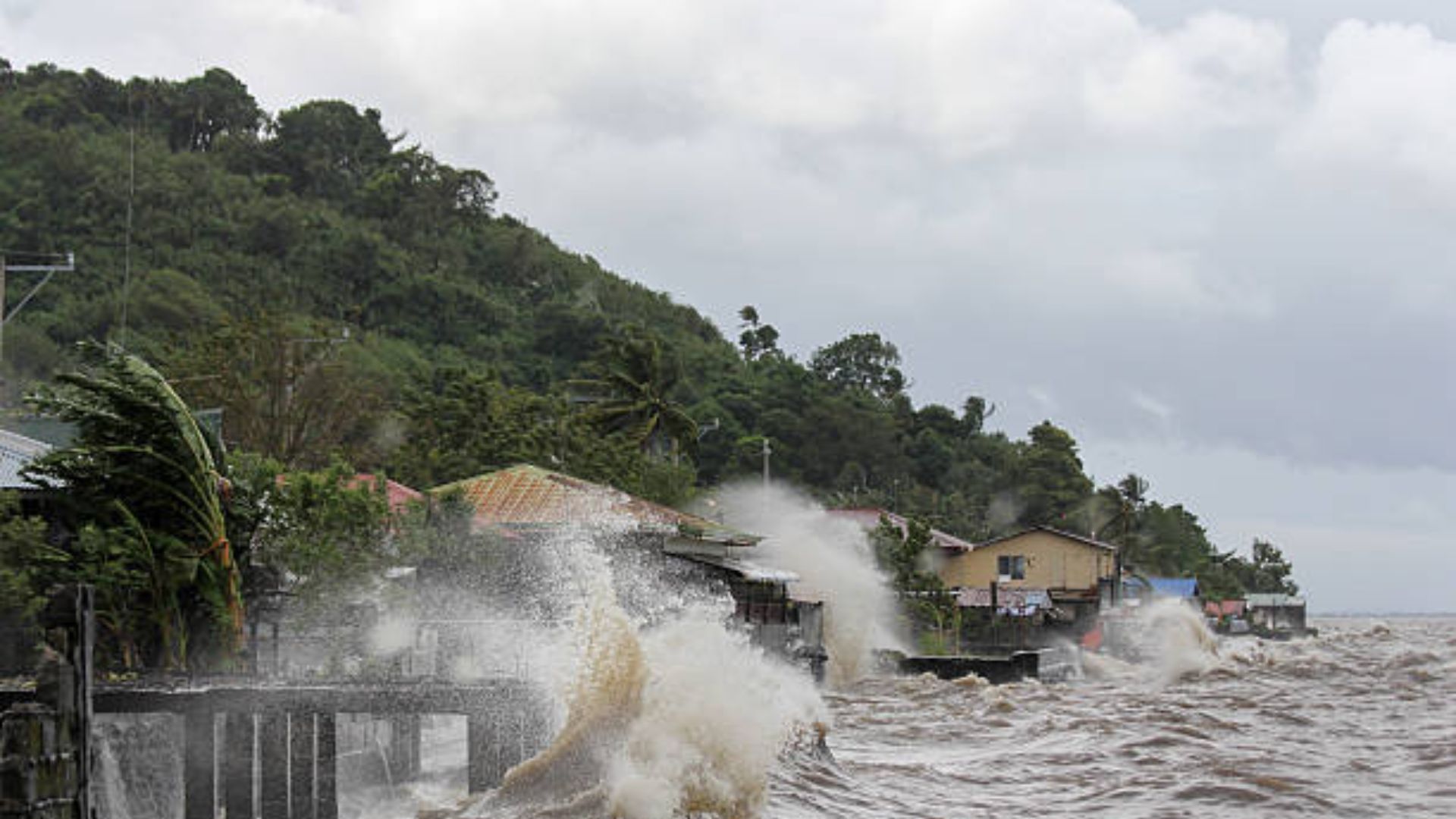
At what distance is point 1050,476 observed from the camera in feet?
384

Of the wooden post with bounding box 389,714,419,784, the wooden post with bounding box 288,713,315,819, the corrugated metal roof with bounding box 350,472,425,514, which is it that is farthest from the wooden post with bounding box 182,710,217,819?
the corrugated metal roof with bounding box 350,472,425,514

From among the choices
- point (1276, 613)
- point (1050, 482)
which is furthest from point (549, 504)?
point (1276, 613)

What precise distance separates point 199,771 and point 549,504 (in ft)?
66.2

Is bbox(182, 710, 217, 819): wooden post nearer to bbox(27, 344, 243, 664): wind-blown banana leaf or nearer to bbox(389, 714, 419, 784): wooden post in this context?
bbox(27, 344, 243, 664): wind-blown banana leaf

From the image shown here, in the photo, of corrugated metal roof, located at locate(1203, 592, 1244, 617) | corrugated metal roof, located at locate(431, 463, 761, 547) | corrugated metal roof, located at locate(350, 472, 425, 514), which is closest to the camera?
corrugated metal roof, located at locate(350, 472, 425, 514)

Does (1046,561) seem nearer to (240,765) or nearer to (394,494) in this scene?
(394,494)

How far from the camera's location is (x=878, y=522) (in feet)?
262

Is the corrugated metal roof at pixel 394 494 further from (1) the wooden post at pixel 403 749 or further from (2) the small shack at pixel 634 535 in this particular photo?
(1) the wooden post at pixel 403 749

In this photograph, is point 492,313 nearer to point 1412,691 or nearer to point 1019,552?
point 1019,552

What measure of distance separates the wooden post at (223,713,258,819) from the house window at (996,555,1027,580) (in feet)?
230

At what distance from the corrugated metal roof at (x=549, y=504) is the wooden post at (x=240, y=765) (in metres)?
16.4

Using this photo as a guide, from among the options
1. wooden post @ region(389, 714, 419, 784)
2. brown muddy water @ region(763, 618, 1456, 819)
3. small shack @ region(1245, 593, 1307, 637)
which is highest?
wooden post @ region(389, 714, 419, 784)

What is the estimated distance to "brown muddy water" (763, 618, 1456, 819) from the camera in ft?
73.8

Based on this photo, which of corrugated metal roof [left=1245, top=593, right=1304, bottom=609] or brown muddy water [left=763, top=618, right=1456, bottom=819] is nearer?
brown muddy water [left=763, top=618, right=1456, bottom=819]
